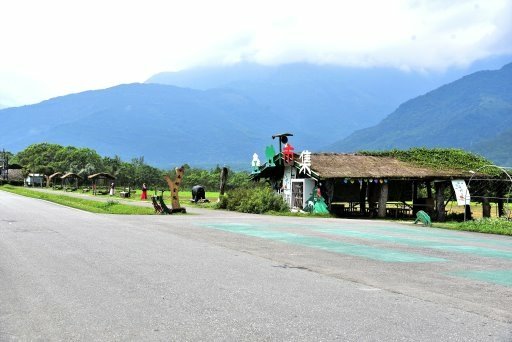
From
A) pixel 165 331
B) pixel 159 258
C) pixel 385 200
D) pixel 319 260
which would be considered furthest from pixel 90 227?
pixel 385 200

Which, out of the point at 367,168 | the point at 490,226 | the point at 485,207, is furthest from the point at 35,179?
the point at 490,226

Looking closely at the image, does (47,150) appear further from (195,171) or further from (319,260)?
(319,260)

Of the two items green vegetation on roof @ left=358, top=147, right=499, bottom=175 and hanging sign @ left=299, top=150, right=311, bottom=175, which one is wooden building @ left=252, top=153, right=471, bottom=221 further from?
green vegetation on roof @ left=358, top=147, right=499, bottom=175

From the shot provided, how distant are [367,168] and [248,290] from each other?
26055 mm

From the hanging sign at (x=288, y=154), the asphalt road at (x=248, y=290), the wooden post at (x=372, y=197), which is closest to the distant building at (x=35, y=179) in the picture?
the hanging sign at (x=288, y=154)

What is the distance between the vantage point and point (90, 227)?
18578 millimetres

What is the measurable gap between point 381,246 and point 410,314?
808 centimetres

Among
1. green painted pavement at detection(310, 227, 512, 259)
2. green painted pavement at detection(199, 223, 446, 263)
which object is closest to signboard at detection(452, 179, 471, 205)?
green painted pavement at detection(310, 227, 512, 259)

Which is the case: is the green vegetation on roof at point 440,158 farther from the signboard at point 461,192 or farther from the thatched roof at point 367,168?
the signboard at point 461,192

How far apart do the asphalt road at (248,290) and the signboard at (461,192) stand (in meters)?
13.7

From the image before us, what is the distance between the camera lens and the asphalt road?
233 inches

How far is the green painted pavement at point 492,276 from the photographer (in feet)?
Answer: 31.0

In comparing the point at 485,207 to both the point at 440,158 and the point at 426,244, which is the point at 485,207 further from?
the point at 426,244

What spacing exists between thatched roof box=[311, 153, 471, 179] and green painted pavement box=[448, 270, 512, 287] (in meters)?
20.0
